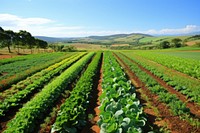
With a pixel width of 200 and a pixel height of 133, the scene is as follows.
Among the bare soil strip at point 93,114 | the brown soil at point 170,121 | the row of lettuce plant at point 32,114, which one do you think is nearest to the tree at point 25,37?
the bare soil strip at point 93,114

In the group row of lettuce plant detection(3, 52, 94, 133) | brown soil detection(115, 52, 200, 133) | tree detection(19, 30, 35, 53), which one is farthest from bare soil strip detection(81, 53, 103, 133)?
tree detection(19, 30, 35, 53)

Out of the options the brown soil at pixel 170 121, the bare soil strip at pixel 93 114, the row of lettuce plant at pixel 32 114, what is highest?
the row of lettuce plant at pixel 32 114

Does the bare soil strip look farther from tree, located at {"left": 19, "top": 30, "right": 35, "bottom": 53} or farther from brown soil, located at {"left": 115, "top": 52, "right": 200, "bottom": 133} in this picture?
tree, located at {"left": 19, "top": 30, "right": 35, "bottom": 53}

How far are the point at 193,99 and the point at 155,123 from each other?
11.9 feet

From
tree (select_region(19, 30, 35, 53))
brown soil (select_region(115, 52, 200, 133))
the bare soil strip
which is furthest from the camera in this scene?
tree (select_region(19, 30, 35, 53))

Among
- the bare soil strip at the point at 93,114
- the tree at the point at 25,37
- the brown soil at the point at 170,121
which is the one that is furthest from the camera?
the tree at the point at 25,37

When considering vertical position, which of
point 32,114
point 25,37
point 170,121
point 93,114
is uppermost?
point 25,37

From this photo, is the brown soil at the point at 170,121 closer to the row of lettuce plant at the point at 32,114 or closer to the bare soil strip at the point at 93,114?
the bare soil strip at the point at 93,114

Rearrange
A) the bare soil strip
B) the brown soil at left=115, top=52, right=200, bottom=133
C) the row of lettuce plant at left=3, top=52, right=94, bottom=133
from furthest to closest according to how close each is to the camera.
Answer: the bare soil strip
the brown soil at left=115, top=52, right=200, bottom=133
the row of lettuce plant at left=3, top=52, right=94, bottom=133

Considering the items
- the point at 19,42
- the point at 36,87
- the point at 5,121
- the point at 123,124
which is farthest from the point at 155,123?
the point at 19,42

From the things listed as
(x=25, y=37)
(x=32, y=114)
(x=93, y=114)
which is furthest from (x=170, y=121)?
(x=25, y=37)

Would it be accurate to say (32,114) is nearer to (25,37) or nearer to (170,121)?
(170,121)

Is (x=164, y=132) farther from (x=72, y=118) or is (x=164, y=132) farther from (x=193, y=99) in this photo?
(x=193, y=99)

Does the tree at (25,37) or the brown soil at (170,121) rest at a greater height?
the tree at (25,37)
